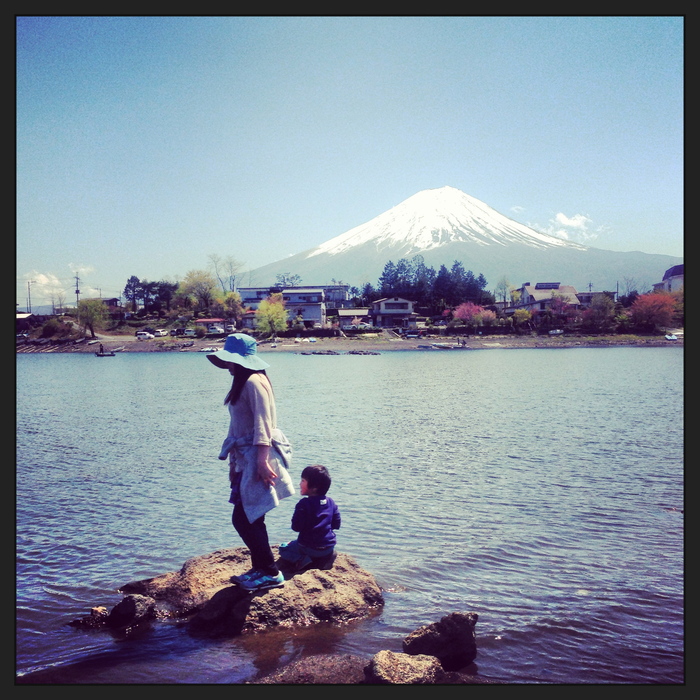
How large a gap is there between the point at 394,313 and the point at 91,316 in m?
42.7

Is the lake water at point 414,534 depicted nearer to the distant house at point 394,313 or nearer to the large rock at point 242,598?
the large rock at point 242,598

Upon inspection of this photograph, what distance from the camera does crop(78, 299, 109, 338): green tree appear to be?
80.0 metres

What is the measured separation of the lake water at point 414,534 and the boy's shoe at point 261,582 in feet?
1.17

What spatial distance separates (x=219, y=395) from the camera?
2589 centimetres

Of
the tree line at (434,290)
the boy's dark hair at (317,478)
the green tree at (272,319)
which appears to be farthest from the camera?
the tree line at (434,290)

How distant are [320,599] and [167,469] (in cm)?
699

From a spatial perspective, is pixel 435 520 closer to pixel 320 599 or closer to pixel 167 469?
pixel 320 599

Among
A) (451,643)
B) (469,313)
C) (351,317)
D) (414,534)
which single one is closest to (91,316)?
(351,317)

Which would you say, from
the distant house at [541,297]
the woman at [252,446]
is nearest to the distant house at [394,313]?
the distant house at [541,297]

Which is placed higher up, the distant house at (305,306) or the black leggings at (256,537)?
the distant house at (305,306)

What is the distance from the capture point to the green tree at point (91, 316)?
262 feet

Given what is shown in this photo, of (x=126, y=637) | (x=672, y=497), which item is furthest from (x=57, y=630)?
(x=672, y=497)

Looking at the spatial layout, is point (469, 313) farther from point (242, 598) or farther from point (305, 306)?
point (242, 598)

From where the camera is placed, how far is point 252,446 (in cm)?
407
